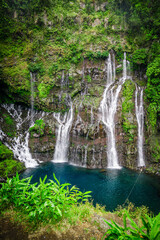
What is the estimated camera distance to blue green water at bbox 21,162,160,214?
8.13 meters

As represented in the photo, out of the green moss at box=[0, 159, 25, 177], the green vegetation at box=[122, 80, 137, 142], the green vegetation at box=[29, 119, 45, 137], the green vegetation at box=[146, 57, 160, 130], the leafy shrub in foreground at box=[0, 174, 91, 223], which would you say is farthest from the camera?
the green vegetation at box=[29, 119, 45, 137]

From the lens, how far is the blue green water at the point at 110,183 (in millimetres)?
8133

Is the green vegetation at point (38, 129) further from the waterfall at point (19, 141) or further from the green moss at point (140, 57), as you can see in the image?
the green moss at point (140, 57)

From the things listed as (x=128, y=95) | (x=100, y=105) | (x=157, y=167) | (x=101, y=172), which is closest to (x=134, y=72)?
(x=128, y=95)

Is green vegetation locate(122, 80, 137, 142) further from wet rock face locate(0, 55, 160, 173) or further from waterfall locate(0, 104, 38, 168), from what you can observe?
waterfall locate(0, 104, 38, 168)

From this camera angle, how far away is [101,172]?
11844 millimetres

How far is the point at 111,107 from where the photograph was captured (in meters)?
15.3

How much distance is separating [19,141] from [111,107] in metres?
11.4

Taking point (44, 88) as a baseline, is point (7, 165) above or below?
below

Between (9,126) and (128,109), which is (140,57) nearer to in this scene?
(128,109)

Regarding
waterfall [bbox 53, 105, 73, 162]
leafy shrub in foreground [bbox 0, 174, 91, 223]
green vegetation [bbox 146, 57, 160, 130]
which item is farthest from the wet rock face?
leafy shrub in foreground [bbox 0, 174, 91, 223]

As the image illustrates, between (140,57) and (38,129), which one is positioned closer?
(38,129)

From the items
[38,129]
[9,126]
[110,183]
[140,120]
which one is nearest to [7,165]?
[38,129]

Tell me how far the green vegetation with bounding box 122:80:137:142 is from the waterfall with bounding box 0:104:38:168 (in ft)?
34.3
